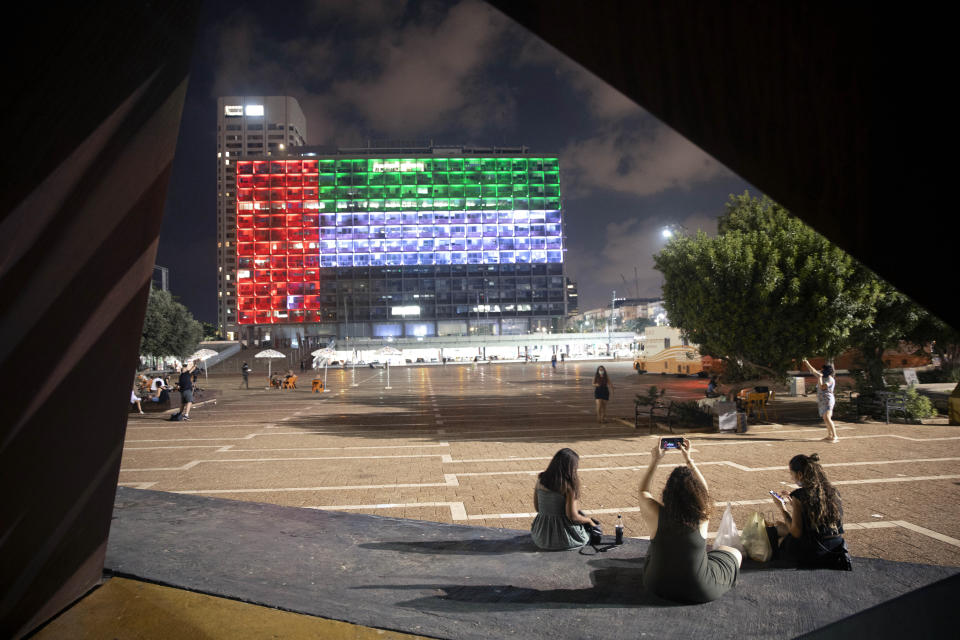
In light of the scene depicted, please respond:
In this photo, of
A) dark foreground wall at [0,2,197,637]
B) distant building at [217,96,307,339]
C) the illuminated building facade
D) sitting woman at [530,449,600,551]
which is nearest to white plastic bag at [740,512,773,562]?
sitting woman at [530,449,600,551]

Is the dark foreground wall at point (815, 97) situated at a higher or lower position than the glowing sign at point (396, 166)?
lower

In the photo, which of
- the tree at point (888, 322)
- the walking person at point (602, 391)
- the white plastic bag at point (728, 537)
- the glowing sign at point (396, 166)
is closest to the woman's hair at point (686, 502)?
the white plastic bag at point (728, 537)

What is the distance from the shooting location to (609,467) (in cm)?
955

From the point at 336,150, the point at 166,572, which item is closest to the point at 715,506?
the point at 166,572

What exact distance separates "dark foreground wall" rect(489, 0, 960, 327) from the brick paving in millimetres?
5098

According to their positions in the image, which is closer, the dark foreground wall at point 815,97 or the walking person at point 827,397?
the dark foreground wall at point 815,97

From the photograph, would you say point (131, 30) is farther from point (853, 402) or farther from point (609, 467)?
point (853, 402)

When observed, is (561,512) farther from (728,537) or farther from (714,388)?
(714,388)

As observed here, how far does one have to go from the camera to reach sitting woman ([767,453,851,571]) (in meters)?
4.53

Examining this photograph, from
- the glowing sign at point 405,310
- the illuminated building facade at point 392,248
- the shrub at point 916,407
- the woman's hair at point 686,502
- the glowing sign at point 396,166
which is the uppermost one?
the glowing sign at point 396,166

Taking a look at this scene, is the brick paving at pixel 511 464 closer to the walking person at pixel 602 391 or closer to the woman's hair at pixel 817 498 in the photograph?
the walking person at pixel 602 391

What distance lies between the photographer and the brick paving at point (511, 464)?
22.4 ft

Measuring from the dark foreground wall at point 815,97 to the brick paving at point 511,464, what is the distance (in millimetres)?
5098

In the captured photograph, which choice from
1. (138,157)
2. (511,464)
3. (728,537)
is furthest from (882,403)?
(138,157)
